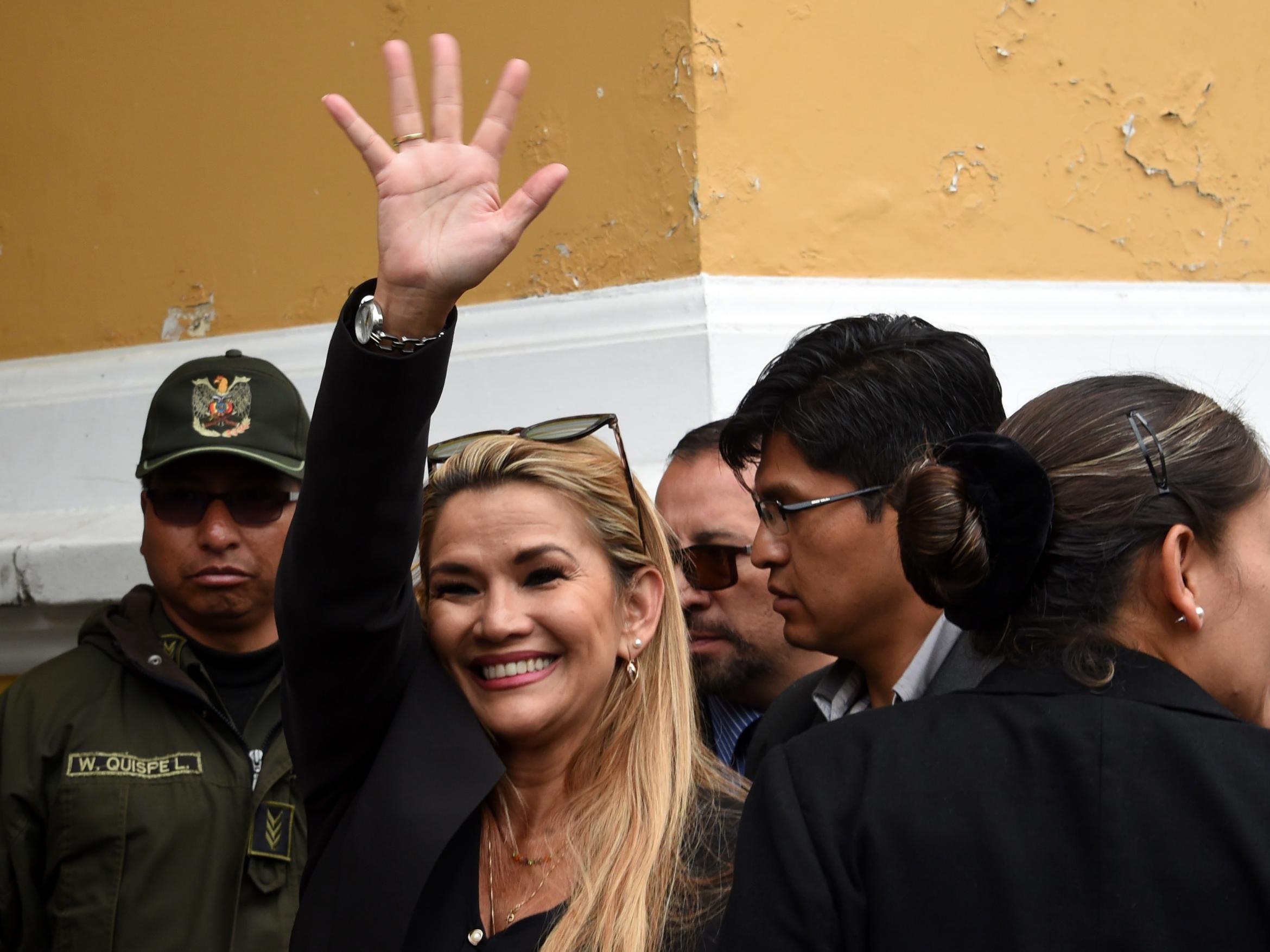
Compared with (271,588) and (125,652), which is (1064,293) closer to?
(271,588)

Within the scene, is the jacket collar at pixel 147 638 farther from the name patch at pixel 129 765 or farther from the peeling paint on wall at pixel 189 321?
the peeling paint on wall at pixel 189 321

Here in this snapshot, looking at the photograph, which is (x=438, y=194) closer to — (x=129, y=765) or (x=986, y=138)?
(x=129, y=765)

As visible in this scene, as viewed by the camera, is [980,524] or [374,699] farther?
[374,699]

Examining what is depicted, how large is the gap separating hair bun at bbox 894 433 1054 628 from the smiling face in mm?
683

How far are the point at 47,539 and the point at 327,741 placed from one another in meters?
1.73

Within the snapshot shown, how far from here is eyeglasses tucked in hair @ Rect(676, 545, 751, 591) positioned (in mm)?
2723

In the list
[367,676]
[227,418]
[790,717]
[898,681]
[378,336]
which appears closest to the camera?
[378,336]

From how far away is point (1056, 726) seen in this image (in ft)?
4.23

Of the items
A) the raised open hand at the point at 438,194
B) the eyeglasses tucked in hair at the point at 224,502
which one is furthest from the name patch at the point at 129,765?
the raised open hand at the point at 438,194

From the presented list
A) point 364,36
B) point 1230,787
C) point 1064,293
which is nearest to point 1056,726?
point 1230,787

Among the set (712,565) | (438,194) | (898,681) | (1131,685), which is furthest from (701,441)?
(1131,685)

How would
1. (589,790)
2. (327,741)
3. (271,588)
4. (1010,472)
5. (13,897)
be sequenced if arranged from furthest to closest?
(271,588)
(13,897)
(589,790)
(327,741)
(1010,472)

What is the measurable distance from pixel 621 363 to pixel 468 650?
103cm

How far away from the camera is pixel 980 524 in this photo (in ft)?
4.43
